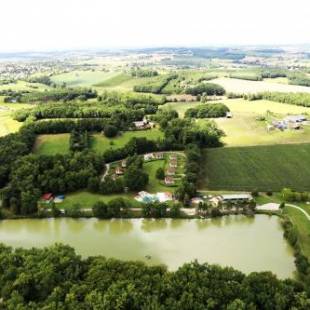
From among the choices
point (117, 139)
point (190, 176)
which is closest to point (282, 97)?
point (117, 139)

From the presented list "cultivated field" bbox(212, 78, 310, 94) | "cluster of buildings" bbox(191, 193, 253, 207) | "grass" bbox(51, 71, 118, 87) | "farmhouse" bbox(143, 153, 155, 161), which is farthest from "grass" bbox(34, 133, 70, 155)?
"grass" bbox(51, 71, 118, 87)

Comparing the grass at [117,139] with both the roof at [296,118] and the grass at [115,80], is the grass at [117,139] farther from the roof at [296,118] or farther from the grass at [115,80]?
the grass at [115,80]

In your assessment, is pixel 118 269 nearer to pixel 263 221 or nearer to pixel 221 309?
pixel 221 309

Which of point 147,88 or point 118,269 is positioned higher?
point 118,269

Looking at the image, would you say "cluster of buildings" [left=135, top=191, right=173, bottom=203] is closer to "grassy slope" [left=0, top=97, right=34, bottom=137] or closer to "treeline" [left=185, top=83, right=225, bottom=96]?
"grassy slope" [left=0, top=97, right=34, bottom=137]

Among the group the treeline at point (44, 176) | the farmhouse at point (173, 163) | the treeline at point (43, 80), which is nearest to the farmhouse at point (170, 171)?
the farmhouse at point (173, 163)

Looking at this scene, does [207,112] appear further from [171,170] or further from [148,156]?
[171,170]

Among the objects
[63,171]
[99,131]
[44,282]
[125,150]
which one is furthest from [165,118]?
[44,282]
